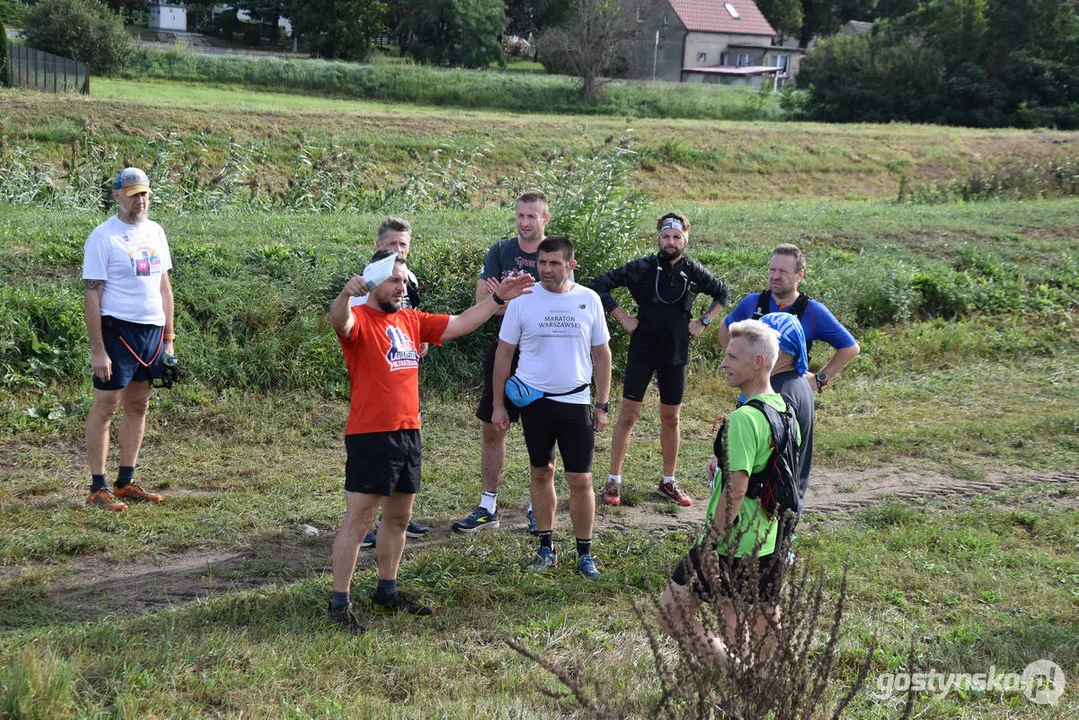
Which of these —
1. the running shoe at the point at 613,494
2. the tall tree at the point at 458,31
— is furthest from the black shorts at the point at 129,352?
the tall tree at the point at 458,31

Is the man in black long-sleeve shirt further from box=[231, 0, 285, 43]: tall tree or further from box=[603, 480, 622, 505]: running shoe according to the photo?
box=[231, 0, 285, 43]: tall tree

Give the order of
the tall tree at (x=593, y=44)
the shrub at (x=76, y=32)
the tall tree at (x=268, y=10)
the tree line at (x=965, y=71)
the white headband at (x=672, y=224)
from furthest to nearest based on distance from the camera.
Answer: the tall tree at (x=268, y=10) < the tree line at (x=965, y=71) < the tall tree at (x=593, y=44) < the shrub at (x=76, y=32) < the white headband at (x=672, y=224)

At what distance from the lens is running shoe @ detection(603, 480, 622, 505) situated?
7348mm

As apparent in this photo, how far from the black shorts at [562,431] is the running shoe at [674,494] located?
181 cm

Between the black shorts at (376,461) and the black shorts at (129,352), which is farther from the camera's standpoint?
the black shorts at (129,352)

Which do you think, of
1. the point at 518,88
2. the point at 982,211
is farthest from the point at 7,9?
the point at 982,211

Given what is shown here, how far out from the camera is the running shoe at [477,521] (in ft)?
22.0

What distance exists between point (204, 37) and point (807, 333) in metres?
58.9

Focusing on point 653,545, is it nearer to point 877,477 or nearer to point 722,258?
point 877,477

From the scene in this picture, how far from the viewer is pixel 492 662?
4.77m

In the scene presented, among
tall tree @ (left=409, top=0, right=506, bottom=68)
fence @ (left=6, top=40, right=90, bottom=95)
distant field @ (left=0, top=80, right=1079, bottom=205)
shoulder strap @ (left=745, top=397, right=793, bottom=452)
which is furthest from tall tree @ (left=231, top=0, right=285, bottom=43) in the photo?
shoulder strap @ (left=745, top=397, right=793, bottom=452)

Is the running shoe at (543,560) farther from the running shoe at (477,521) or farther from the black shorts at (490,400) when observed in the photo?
the black shorts at (490,400)

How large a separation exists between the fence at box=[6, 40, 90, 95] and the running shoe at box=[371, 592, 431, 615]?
87.3 ft

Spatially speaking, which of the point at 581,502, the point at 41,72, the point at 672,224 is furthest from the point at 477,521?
the point at 41,72
